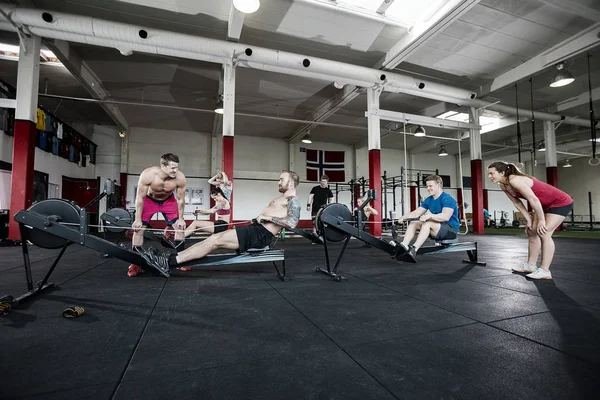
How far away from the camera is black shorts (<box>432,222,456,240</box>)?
3402mm

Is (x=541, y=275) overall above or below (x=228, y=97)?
below

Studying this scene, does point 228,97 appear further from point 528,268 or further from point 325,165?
point 325,165

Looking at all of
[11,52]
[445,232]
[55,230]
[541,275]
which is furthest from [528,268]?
[11,52]

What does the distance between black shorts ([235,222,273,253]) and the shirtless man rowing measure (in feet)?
2.34

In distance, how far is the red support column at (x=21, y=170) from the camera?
5336 mm

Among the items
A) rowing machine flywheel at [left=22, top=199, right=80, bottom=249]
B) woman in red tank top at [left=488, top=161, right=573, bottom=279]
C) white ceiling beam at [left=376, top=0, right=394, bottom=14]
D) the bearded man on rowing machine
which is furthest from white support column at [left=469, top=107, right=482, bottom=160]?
rowing machine flywheel at [left=22, top=199, right=80, bottom=249]

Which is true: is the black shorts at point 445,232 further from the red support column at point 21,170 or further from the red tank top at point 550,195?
the red support column at point 21,170

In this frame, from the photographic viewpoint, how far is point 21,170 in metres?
5.39

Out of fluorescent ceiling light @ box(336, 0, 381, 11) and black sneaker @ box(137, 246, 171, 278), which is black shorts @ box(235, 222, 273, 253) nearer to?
black sneaker @ box(137, 246, 171, 278)

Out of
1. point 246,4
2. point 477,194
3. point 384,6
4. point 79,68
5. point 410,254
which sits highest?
point 384,6

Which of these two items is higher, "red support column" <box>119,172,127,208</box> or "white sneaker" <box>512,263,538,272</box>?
"red support column" <box>119,172,127,208</box>

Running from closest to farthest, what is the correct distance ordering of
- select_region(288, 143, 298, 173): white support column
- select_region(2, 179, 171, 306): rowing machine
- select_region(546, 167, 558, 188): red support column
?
1. select_region(2, 179, 171, 306): rowing machine
2. select_region(546, 167, 558, 188): red support column
3. select_region(288, 143, 298, 173): white support column

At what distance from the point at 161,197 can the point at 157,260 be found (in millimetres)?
1127

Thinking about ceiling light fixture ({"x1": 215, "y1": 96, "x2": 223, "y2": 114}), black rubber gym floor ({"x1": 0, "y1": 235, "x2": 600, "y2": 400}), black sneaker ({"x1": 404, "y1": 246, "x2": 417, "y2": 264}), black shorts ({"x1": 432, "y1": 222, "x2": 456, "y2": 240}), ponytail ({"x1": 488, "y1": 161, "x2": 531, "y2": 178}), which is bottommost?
black rubber gym floor ({"x1": 0, "y1": 235, "x2": 600, "y2": 400})
